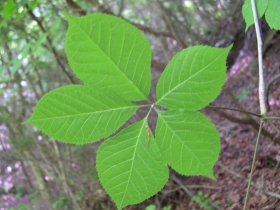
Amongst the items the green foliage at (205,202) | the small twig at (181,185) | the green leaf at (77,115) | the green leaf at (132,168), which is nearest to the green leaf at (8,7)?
the green leaf at (77,115)

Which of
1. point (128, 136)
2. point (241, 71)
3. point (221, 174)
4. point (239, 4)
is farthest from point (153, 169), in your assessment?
point (239, 4)

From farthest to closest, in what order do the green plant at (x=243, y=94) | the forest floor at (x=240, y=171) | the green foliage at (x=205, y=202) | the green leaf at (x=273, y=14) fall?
the green plant at (x=243, y=94) → the green foliage at (x=205, y=202) → the forest floor at (x=240, y=171) → the green leaf at (x=273, y=14)

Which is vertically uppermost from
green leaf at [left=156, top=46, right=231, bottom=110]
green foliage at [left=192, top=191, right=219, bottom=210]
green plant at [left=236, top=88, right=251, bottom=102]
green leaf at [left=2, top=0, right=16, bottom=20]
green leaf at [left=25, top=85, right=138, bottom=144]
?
green leaf at [left=2, top=0, right=16, bottom=20]

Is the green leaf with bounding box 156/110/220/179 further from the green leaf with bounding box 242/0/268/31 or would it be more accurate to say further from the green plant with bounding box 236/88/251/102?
the green plant with bounding box 236/88/251/102

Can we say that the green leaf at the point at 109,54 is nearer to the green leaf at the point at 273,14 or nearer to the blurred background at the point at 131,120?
the green leaf at the point at 273,14

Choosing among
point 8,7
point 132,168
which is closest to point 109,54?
point 132,168

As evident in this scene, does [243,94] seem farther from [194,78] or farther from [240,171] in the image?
[194,78]

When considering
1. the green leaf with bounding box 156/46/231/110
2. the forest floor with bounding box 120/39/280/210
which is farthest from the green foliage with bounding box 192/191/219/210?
the green leaf with bounding box 156/46/231/110
